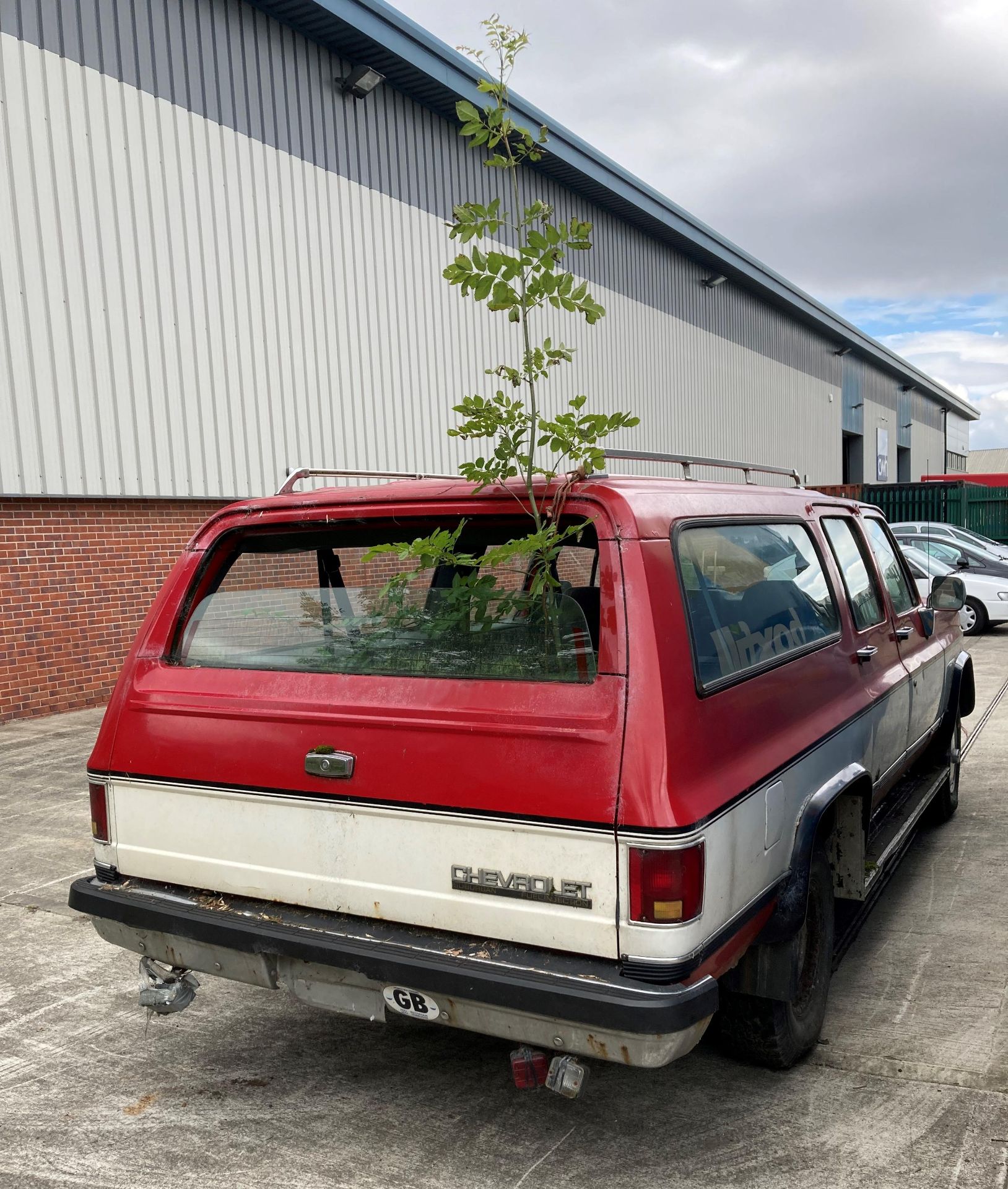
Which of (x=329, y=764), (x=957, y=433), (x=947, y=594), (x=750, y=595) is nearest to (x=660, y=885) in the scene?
(x=329, y=764)

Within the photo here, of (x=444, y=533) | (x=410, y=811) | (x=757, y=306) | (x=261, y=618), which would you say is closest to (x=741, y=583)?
(x=444, y=533)

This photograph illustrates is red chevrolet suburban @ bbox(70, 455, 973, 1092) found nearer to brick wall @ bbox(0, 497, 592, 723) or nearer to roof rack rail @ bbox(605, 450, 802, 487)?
roof rack rail @ bbox(605, 450, 802, 487)

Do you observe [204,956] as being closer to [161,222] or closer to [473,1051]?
[473,1051]

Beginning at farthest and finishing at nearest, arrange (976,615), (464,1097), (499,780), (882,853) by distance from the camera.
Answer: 1. (976,615)
2. (882,853)
3. (464,1097)
4. (499,780)

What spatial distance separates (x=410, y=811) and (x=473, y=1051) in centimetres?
128

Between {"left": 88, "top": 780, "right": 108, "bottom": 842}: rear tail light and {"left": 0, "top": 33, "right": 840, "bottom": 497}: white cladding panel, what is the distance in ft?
23.7

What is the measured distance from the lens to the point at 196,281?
457 inches

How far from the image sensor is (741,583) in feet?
10.8

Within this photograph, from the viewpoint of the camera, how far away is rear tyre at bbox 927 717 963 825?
19.2ft

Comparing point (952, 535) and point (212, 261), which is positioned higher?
point (212, 261)

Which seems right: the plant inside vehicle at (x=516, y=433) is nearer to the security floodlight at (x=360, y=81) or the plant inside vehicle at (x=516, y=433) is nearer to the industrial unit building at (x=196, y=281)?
the industrial unit building at (x=196, y=281)

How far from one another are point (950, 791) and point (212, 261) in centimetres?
941

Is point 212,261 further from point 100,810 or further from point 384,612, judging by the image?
point 384,612

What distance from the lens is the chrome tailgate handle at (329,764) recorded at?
2.90 m
